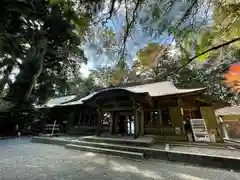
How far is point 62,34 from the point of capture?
3584 millimetres

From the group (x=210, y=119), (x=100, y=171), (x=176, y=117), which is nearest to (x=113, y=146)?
(x=100, y=171)

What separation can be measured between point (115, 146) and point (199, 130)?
14.7ft

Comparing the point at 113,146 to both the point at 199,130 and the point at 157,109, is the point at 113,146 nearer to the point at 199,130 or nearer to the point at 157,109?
the point at 157,109

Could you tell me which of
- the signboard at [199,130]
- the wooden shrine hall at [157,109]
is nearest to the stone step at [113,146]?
the wooden shrine hall at [157,109]

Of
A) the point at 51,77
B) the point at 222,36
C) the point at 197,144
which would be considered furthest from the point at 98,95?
the point at 51,77

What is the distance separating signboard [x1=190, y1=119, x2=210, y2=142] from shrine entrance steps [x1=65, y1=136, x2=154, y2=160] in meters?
2.63

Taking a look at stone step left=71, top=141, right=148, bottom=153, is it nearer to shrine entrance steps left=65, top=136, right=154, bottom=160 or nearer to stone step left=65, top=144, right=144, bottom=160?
shrine entrance steps left=65, top=136, right=154, bottom=160

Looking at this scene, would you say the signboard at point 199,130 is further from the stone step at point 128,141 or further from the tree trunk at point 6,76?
the tree trunk at point 6,76

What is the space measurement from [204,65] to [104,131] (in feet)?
29.5

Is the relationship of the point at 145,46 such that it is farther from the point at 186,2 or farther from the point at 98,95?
the point at 98,95

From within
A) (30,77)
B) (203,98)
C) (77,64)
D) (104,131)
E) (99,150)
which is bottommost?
(99,150)

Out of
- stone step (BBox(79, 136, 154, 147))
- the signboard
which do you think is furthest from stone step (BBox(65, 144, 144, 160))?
the signboard

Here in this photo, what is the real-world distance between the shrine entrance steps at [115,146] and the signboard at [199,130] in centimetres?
263

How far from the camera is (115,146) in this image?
631 cm
